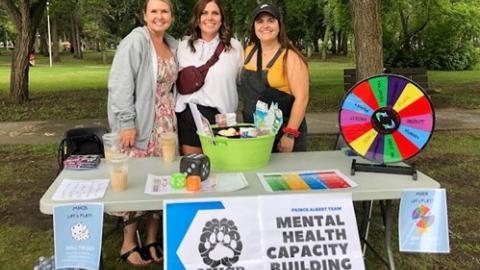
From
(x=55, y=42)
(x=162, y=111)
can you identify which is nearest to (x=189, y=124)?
(x=162, y=111)

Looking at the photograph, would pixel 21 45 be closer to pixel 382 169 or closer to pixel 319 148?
pixel 319 148

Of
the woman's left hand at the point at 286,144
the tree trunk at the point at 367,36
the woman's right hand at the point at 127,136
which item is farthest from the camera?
the tree trunk at the point at 367,36

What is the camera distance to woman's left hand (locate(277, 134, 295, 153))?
3.23 metres

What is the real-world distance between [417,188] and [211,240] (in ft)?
3.42

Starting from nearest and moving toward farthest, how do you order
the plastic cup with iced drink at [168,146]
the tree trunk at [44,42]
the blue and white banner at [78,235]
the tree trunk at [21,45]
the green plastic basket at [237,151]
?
1. the blue and white banner at [78,235]
2. the green plastic basket at [237,151]
3. the plastic cup with iced drink at [168,146]
4. the tree trunk at [21,45]
5. the tree trunk at [44,42]

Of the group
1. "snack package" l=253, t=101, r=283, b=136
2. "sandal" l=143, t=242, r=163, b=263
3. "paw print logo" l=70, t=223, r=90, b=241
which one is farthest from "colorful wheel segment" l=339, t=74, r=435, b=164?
"sandal" l=143, t=242, r=163, b=263

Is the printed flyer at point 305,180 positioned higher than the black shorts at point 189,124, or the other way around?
the black shorts at point 189,124

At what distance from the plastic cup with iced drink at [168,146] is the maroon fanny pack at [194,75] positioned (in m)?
0.38

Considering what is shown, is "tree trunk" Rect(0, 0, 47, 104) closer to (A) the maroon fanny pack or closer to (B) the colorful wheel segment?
(A) the maroon fanny pack

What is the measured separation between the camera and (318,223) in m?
2.35

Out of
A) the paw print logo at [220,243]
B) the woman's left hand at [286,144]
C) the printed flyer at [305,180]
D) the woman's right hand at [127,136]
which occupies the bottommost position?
the paw print logo at [220,243]

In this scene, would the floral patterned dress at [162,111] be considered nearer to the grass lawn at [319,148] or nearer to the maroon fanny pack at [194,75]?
the maroon fanny pack at [194,75]

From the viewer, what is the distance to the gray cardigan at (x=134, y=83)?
3.03m

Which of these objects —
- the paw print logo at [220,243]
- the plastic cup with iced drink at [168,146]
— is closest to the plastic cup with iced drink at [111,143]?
the plastic cup with iced drink at [168,146]
